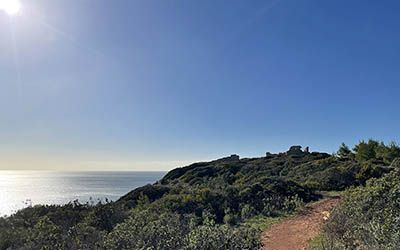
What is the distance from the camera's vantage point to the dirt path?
11051mm

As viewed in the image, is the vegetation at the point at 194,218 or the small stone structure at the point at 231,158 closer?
the vegetation at the point at 194,218

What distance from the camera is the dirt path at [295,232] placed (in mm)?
11051

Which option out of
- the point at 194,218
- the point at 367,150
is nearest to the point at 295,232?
the point at 194,218

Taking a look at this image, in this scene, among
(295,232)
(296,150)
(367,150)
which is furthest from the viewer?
(296,150)

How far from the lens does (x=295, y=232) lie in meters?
12.5

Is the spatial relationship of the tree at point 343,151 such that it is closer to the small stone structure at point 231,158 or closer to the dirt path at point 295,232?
the small stone structure at point 231,158

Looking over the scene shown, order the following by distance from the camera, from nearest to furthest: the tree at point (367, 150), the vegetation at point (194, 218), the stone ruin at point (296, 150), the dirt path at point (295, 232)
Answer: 1. the vegetation at point (194, 218)
2. the dirt path at point (295, 232)
3. the tree at point (367, 150)
4. the stone ruin at point (296, 150)

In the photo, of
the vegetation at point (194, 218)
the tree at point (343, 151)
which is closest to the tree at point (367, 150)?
the tree at point (343, 151)

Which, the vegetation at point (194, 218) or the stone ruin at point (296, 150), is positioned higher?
the stone ruin at point (296, 150)

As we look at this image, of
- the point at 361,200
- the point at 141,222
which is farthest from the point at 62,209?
the point at 361,200

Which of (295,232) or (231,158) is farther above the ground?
(231,158)

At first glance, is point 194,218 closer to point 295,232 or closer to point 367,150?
point 295,232

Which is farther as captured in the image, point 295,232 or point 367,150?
point 367,150

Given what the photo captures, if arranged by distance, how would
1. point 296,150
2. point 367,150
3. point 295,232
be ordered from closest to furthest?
point 295,232 → point 367,150 → point 296,150
